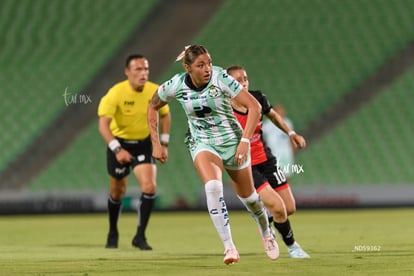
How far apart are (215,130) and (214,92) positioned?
372 millimetres

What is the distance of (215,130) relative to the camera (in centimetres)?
800

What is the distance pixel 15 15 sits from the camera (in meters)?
18.2

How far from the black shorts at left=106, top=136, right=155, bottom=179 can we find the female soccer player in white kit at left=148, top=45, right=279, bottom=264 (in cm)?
218

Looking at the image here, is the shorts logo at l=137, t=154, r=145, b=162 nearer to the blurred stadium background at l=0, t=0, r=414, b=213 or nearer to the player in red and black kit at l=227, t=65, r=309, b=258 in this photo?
the player in red and black kit at l=227, t=65, r=309, b=258

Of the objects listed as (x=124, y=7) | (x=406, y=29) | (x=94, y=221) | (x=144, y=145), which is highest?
(x=124, y=7)

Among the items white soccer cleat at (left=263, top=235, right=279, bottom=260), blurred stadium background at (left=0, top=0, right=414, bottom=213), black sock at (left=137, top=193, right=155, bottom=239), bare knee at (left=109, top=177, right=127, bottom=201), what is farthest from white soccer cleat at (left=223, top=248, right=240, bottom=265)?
blurred stadium background at (left=0, top=0, right=414, bottom=213)

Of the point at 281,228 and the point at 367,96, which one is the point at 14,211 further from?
the point at 281,228

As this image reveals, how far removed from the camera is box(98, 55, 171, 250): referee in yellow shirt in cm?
1042

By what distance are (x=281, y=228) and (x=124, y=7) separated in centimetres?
1047

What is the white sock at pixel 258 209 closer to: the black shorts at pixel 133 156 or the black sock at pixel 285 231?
the black sock at pixel 285 231

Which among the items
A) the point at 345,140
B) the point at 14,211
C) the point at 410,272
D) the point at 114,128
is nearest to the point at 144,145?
the point at 114,128

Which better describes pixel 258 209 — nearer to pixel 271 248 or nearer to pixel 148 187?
pixel 271 248

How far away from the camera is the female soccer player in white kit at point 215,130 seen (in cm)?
773

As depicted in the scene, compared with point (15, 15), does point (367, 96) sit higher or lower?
lower
